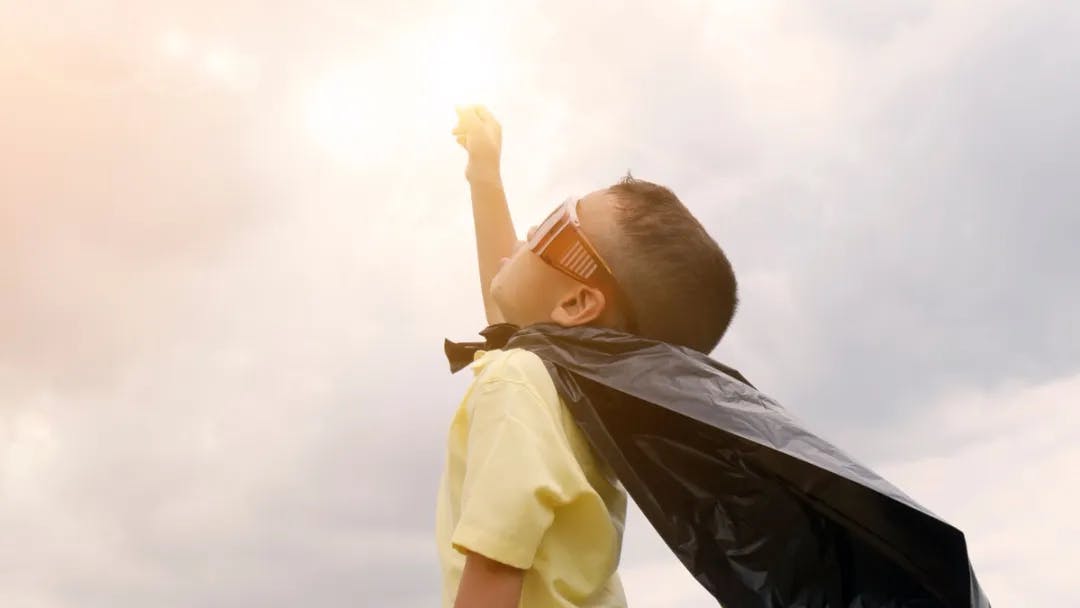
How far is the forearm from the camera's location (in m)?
5.09

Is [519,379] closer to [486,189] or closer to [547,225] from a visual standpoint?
[547,225]

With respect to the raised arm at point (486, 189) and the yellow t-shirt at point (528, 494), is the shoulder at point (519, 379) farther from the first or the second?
the raised arm at point (486, 189)

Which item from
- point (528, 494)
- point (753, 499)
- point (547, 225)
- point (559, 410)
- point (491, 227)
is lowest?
point (528, 494)

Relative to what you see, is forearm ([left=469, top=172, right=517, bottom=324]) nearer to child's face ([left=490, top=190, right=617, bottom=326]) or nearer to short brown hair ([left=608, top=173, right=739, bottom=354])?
child's face ([left=490, top=190, right=617, bottom=326])

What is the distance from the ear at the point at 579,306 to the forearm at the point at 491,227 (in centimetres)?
111

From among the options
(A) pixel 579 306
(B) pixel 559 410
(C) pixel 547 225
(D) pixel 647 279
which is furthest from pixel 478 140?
(B) pixel 559 410

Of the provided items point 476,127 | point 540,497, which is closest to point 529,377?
point 540,497

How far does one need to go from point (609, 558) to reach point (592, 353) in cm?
71

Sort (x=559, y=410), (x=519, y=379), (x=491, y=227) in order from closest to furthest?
1. (x=519, y=379)
2. (x=559, y=410)
3. (x=491, y=227)

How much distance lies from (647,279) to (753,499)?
95cm

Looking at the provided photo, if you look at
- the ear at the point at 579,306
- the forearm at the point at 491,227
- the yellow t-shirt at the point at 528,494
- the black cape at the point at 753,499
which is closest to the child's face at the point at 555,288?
the ear at the point at 579,306

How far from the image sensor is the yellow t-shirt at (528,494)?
10.1 ft

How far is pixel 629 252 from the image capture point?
4.01 meters

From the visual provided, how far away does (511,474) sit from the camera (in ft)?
10.2
